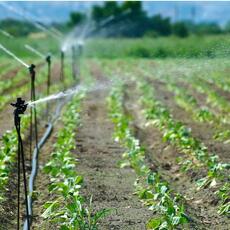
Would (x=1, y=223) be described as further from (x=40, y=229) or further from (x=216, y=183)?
(x=216, y=183)

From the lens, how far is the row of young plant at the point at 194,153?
683 centimetres

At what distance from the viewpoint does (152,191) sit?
263 inches

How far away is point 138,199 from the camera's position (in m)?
6.70

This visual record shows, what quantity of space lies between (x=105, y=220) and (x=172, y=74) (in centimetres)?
1725

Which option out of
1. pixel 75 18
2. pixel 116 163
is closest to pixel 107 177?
pixel 116 163

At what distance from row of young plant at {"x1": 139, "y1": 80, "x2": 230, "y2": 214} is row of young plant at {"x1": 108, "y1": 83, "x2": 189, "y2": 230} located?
452 millimetres

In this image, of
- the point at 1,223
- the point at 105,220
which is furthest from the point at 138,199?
the point at 1,223

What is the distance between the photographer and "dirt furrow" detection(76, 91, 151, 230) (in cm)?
603

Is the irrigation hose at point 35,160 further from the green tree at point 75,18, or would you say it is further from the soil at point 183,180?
the green tree at point 75,18

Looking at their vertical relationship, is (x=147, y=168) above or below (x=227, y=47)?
below

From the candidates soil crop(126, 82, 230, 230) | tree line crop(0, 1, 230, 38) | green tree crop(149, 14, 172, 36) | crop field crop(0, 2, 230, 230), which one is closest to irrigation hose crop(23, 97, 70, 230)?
crop field crop(0, 2, 230, 230)

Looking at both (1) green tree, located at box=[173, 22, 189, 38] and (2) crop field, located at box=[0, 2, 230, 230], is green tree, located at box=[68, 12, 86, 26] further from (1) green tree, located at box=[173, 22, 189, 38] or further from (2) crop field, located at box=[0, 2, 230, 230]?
(2) crop field, located at box=[0, 2, 230, 230]

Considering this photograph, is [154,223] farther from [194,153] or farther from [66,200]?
[194,153]

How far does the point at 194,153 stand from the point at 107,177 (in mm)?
1247
